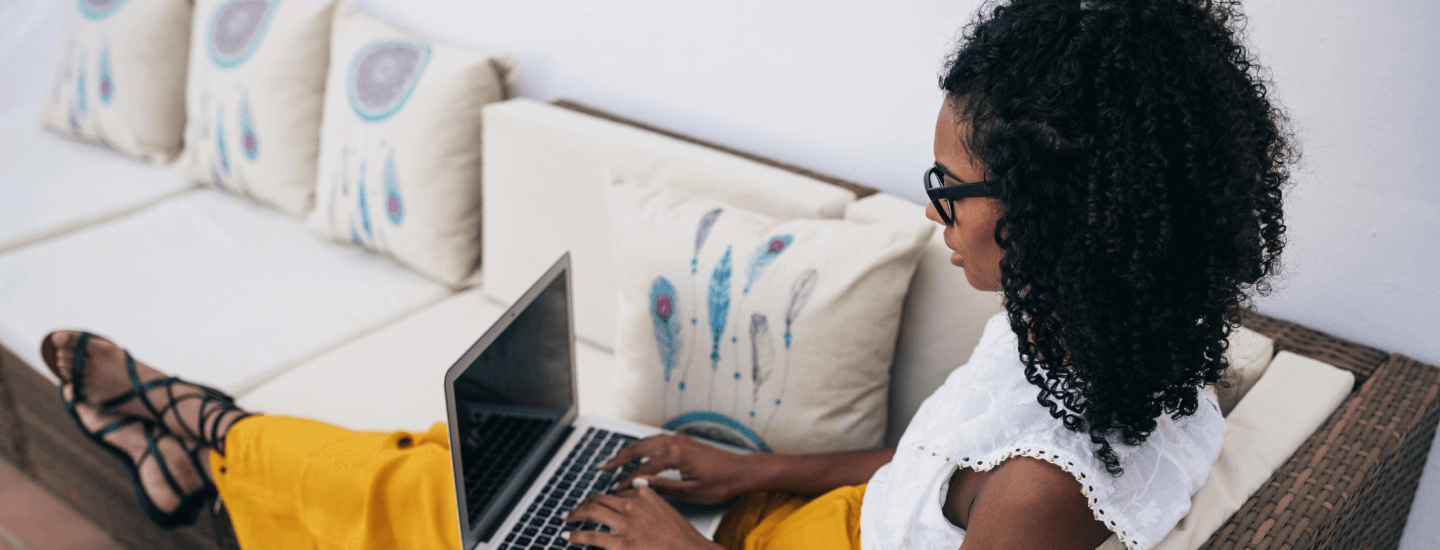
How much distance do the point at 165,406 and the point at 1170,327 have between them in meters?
1.46

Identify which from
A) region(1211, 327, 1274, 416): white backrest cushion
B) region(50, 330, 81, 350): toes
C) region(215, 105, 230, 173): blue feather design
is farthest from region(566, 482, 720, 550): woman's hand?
region(215, 105, 230, 173): blue feather design

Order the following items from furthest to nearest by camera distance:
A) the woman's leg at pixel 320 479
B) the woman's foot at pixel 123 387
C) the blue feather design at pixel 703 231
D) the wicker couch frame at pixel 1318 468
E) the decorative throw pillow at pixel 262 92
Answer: the decorative throw pillow at pixel 262 92
the woman's foot at pixel 123 387
the blue feather design at pixel 703 231
the woman's leg at pixel 320 479
the wicker couch frame at pixel 1318 468

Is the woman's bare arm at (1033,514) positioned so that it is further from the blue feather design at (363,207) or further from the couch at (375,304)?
the blue feather design at (363,207)

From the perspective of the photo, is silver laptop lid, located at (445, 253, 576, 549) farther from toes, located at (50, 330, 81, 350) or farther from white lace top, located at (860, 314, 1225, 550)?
toes, located at (50, 330, 81, 350)

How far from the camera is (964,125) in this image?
0.75m

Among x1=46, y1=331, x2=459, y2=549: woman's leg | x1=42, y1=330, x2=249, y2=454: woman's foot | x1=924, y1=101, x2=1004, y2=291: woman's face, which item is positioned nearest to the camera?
x1=924, y1=101, x2=1004, y2=291: woman's face

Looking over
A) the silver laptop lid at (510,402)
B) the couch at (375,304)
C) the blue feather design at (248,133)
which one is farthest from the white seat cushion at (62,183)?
the silver laptop lid at (510,402)

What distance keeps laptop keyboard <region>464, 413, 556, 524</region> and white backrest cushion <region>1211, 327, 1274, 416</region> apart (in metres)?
0.87

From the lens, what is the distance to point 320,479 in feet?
3.85

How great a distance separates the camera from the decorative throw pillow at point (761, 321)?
3.87 feet

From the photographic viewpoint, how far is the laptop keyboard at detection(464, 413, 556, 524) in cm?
102

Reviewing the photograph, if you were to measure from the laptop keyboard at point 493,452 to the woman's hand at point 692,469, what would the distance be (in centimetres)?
11

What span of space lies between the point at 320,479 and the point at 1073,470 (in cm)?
95

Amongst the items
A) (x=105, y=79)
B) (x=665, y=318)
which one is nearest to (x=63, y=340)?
(x=665, y=318)
